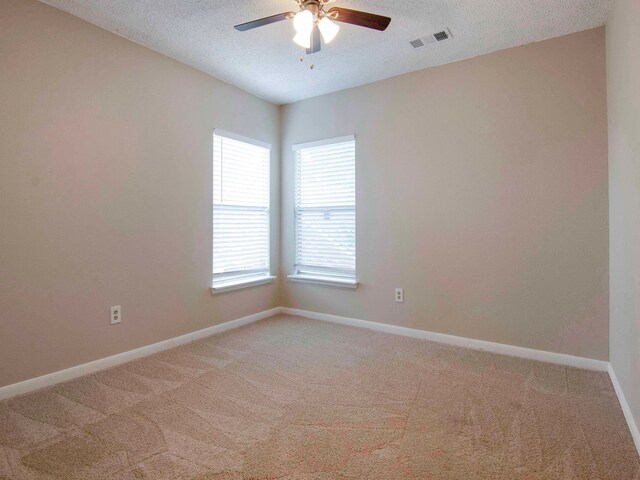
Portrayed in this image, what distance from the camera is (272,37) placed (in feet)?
9.20

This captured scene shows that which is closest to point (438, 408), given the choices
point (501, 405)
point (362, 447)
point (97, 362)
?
point (501, 405)

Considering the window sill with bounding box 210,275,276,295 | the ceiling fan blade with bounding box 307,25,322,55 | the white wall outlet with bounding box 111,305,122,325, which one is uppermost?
the ceiling fan blade with bounding box 307,25,322,55

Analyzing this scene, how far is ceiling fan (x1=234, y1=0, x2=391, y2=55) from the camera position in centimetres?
207

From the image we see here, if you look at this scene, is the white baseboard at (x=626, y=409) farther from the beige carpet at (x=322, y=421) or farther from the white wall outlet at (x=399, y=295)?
the white wall outlet at (x=399, y=295)

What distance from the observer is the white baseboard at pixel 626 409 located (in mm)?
1760

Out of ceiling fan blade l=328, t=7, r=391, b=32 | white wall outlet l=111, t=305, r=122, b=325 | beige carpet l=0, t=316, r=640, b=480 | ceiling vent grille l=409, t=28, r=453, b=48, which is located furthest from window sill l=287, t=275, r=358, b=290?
ceiling fan blade l=328, t=7, r=391, b=32

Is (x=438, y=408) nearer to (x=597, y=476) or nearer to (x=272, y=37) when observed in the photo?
(x=597, y=476)

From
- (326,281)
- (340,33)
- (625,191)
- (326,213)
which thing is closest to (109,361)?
(326,281)

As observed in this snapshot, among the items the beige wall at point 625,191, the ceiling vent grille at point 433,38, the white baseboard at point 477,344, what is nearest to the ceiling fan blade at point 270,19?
the ceiling vent grille at point 433,38

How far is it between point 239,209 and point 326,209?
0.97 meters

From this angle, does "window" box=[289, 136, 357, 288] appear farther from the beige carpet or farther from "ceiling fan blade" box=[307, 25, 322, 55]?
"ceiling fan blade" box=[307, 25, 322, 55]

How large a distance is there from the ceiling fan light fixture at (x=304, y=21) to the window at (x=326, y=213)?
→ 5.53ft

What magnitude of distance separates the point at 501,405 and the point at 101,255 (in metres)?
2.95

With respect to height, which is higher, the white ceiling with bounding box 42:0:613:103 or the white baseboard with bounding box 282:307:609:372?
the white ceiling with bounding box 42:0:613:103
